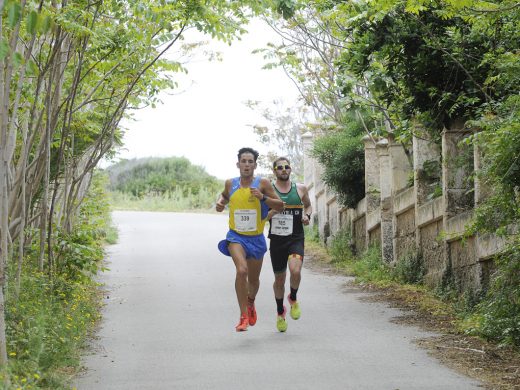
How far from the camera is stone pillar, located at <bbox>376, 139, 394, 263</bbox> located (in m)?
17.6

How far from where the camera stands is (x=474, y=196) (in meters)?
13.2

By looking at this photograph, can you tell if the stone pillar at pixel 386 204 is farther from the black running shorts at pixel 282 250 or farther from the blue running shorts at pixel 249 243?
the blue running shorts at pixel 249 243

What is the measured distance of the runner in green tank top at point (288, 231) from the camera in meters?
11.7

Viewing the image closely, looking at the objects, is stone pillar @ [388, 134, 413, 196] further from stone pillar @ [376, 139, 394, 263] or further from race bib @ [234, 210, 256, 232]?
race bib @ [234, 210, 256, 232]

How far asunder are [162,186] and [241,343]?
1708 inches

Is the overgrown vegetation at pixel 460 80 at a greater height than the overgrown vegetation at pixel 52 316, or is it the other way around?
the overgrown vegetation at pixel 460 80

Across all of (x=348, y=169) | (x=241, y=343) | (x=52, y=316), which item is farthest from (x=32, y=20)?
(x=348, y=169)

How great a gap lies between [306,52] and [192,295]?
1131 cm

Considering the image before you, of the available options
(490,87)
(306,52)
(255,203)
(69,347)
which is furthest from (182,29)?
(306,52)

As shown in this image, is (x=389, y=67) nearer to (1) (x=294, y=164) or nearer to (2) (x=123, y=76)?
→ (2) (x=123, y=76)

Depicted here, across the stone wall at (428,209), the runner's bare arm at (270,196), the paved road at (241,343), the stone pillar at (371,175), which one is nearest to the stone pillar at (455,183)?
the stone wall at (428,209)

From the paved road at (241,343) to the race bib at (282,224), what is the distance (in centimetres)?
115

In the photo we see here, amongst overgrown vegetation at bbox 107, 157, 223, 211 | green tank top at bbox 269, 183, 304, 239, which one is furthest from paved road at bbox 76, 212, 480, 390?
overgrown vegetation at bbox 107, 157, 223, 211

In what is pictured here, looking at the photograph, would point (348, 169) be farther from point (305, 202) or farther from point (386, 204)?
point (305, 202)
